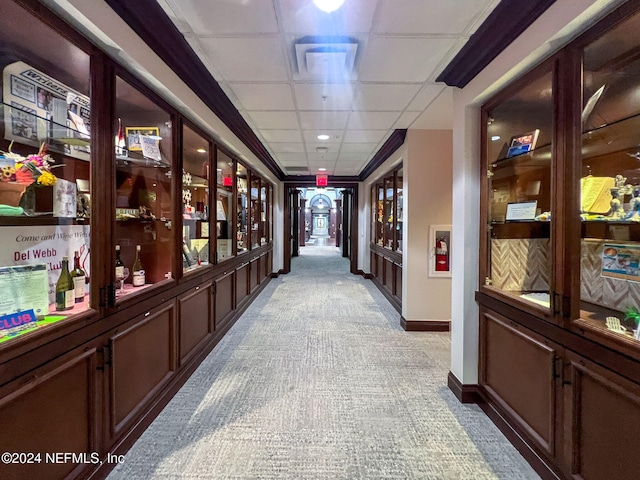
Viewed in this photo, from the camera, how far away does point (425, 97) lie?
3.08 m

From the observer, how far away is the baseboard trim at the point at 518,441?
1742mm

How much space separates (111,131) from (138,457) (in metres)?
1.96

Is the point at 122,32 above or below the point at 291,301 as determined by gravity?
above

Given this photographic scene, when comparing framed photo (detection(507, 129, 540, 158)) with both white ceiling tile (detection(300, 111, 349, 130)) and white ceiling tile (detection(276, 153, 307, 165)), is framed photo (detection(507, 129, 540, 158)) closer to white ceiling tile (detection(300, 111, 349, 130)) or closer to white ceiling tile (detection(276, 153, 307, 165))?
white ceiling tile (detection(300, 111, 349, 130))

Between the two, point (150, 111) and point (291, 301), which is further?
point (291, 301)

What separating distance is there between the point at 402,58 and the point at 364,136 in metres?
2.19

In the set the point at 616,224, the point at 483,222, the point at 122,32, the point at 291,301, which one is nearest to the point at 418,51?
the point at 483,222

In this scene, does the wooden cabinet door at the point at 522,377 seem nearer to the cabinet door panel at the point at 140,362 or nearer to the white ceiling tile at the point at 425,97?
the white ceiling tile at the point at 425,97

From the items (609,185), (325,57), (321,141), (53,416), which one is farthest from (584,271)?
(321,141)

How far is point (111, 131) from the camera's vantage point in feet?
5.90

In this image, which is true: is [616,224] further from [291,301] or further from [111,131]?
[291,301]

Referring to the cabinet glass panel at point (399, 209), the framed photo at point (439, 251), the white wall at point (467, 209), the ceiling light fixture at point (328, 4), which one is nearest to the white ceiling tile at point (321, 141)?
the cabinet glass panel at point (399, 209)

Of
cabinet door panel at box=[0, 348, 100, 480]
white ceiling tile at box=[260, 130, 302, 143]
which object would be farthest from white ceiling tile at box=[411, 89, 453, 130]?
cabinet door panel at box=[0, 348, 100, 480]

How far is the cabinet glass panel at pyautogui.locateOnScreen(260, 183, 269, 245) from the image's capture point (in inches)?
261
